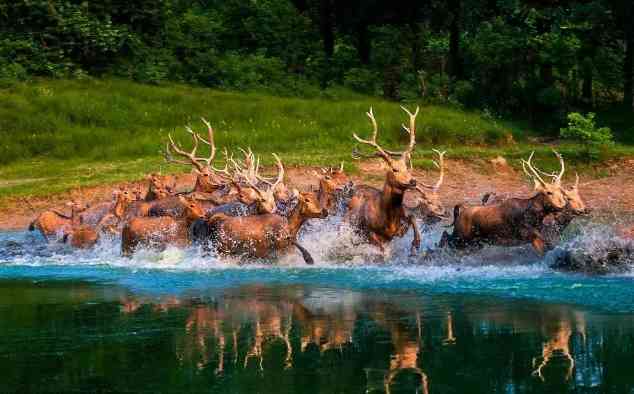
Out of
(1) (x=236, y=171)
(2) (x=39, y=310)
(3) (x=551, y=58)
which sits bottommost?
(2) (x=39, y=310)

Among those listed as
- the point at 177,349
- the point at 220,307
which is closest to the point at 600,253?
the point at 220,307

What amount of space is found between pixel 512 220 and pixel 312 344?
6335 mm

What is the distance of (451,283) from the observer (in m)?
15.1

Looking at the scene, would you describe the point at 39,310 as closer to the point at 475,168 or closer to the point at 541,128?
the point at 475,168

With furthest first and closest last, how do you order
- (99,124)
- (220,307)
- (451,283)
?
(99,124), (451,283), (220,307)

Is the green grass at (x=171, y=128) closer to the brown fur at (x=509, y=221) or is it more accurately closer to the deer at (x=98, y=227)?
the deer at (x=98, y=227)

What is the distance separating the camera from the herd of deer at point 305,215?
1683 cm

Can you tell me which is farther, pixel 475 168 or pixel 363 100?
pixel 363 100

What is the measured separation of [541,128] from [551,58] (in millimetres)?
1822

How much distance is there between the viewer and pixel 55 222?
21.6 metres

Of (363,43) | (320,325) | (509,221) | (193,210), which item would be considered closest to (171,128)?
(363,43)

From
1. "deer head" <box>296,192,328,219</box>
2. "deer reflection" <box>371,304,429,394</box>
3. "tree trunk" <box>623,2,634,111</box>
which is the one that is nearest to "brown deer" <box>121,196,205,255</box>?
"deer head" <box>296,192,328,219</box>

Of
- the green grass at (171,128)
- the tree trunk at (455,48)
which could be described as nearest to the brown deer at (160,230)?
the green grass at (171,128)

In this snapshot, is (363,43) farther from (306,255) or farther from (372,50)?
(306,255)
